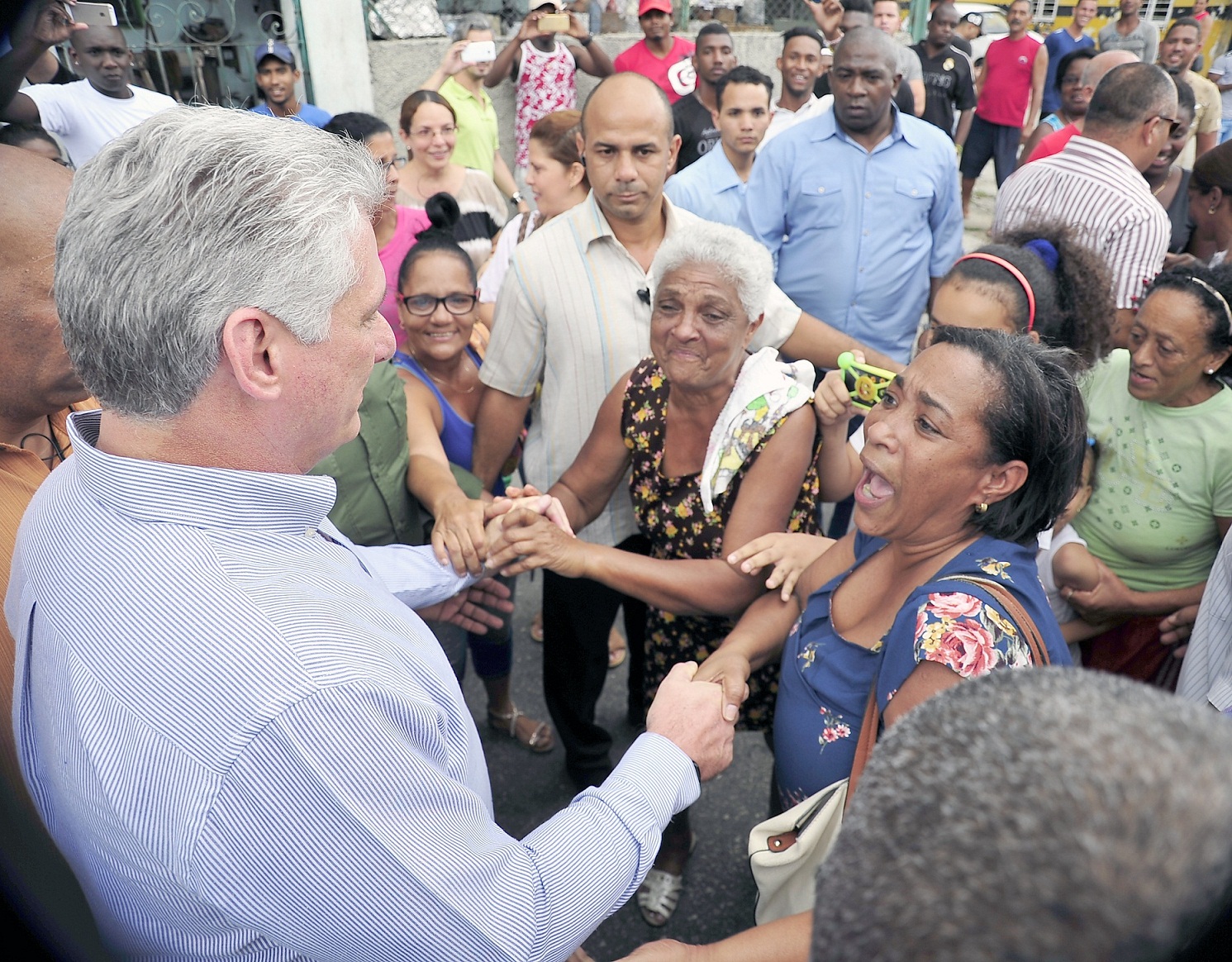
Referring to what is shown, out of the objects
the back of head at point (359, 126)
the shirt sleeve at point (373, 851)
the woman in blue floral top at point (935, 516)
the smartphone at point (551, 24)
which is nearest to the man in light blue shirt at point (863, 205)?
the back of head at point (359, 126)

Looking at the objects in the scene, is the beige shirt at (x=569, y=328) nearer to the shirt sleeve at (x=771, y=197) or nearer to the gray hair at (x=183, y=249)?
the shirt sleeve at (x=771, y=197)

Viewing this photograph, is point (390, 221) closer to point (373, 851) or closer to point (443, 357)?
point (443, 357)

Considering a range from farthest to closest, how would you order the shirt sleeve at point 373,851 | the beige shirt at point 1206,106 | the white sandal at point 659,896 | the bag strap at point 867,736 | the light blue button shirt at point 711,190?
the beige shirt at point 1206,106
the light blue button shirt at point 711,190
the white sandal at point 659,896
the bag strap at point 867,736
the shirt sleeve at point 373,851

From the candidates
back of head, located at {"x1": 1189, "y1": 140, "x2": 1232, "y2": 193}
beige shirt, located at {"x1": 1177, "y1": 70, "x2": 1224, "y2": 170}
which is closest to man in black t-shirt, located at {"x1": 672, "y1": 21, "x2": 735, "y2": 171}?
back of head, located at {"x1": 1189, "y1": 140, "x2": 1232, "y2": 193}

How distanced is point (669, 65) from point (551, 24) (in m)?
Answer: 1.50

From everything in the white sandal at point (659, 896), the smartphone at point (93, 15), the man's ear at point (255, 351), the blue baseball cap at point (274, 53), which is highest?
the smartphone at point (93, 15)

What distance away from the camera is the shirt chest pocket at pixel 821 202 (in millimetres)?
4309

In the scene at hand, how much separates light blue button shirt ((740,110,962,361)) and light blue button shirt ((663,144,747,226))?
0.93ft

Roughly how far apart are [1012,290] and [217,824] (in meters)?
2.59

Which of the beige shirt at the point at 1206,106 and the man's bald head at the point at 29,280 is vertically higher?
the man's bald head at the point at 29,280

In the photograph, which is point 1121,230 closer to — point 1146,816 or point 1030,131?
point 1146,816

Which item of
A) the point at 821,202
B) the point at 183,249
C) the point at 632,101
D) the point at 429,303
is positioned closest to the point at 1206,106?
the point at 821,202

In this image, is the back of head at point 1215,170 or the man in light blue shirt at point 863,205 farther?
the man in light blue shirt at point 863,205

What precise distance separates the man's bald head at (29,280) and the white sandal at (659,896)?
2.18 meters
